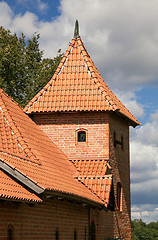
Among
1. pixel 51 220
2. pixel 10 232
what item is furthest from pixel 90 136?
pixel 10 232

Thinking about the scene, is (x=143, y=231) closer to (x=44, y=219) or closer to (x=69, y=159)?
(x=69, y=159)

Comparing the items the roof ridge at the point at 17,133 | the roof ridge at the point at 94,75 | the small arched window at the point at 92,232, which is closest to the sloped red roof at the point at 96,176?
the small arched window at the point at 92,232

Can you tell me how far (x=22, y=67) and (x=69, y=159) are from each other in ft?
45.9

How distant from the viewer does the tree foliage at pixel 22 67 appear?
1244 inches

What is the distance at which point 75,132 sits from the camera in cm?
2125

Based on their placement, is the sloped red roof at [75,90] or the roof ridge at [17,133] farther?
the sloped red roof at [75,90]

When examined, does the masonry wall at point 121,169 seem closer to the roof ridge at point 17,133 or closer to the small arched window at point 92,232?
the small arched window at point 92,232

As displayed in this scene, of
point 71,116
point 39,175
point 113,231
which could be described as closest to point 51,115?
point 71,116

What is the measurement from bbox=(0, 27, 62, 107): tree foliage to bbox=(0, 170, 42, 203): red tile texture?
18974 mm

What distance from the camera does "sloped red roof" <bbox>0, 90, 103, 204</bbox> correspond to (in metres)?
13.3

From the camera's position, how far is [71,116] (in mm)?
21406

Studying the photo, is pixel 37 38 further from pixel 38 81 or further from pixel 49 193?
pixel 49 193

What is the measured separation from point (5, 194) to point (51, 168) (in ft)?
17.7

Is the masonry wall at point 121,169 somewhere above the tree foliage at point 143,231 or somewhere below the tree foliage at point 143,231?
above
